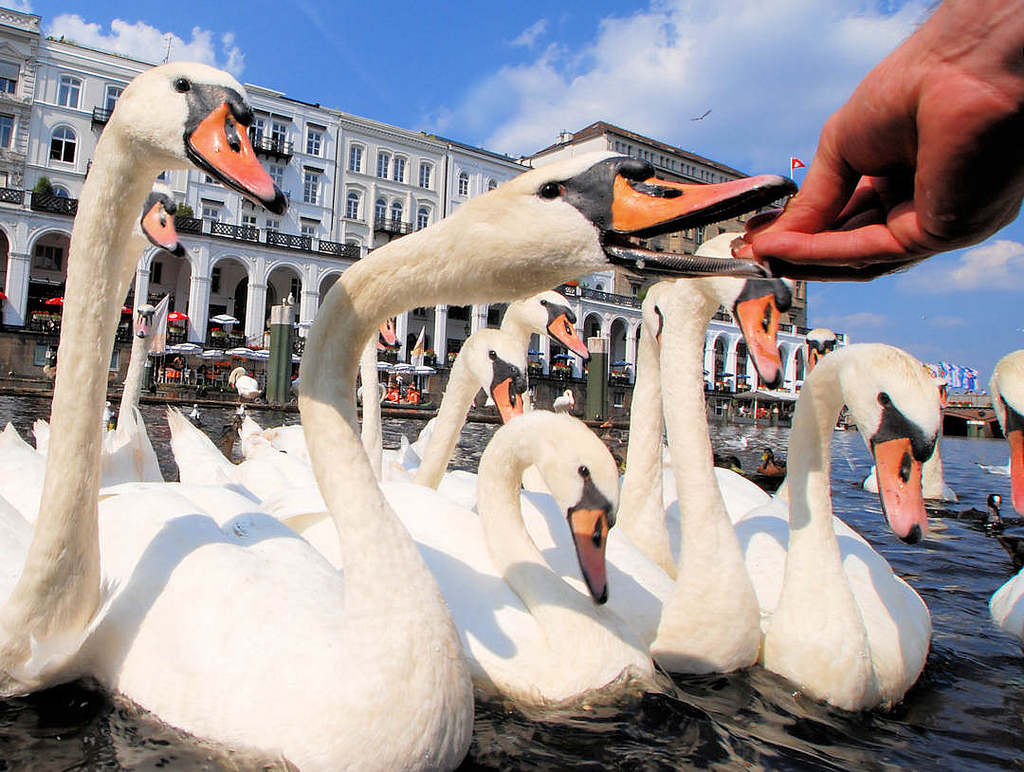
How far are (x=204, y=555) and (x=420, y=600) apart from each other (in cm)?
91

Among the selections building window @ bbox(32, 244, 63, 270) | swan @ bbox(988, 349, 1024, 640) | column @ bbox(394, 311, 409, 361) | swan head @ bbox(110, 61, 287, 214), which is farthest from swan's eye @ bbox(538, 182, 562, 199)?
building window @ bbox(32, 244, 63, 270)

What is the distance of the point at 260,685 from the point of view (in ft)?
6.45

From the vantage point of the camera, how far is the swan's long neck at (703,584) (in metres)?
3.10

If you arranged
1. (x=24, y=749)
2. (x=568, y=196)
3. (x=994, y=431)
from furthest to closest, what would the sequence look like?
(x=994, y=431)
(x=24, y=749)
(x=568, y=196)

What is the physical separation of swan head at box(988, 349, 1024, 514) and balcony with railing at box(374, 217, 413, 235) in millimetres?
45392

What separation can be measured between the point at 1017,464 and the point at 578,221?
3.96 m

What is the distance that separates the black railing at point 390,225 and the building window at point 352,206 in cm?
148

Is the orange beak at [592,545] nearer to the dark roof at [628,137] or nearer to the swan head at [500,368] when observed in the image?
the swan head at [500,368]

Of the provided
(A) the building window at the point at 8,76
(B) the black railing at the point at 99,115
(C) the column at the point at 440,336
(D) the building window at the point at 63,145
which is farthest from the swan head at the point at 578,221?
(A) the building window at the point at 8,76

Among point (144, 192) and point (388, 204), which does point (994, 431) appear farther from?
point (144, 192)

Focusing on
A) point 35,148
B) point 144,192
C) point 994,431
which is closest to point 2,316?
point 35,148

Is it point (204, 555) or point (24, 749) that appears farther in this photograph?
point (204, 555)

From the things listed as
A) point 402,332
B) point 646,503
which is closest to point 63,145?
point 402,332

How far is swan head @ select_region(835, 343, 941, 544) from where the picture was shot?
273 centimetres
